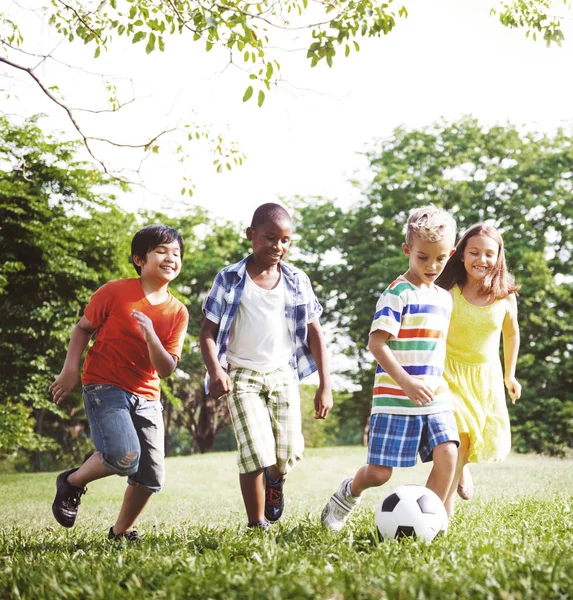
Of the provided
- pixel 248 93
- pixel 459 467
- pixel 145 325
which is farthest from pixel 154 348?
pixel 248 93

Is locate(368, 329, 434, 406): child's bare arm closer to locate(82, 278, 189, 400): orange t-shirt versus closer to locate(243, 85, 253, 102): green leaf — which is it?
locate(82, 278, 189, 400): orange t-shirt

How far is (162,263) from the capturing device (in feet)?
16.0

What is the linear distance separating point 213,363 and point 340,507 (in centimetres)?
132

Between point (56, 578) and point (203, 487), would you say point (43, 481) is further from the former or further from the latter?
point (56, 578)

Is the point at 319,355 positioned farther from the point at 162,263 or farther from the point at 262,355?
the point at 162,263

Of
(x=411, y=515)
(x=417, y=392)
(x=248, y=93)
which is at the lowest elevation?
(x=411, y=515)

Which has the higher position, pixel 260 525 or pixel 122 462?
pixel 122 462

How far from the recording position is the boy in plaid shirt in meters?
4.65

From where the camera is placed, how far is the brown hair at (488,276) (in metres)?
5.37

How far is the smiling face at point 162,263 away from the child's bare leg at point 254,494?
1494 millimetres

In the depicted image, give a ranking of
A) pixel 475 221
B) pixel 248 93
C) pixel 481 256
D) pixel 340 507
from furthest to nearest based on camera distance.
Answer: pixel 475 221
pixel 248 93
pixel 481 256
pixel 340 507

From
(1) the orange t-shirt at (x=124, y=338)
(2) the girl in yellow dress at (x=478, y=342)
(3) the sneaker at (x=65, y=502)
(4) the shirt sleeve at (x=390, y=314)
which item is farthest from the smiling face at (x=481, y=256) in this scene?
(3) the sneaker at (x=65, y=502)

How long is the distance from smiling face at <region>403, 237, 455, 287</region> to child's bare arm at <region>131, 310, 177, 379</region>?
174cm

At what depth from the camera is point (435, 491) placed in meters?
4.35
